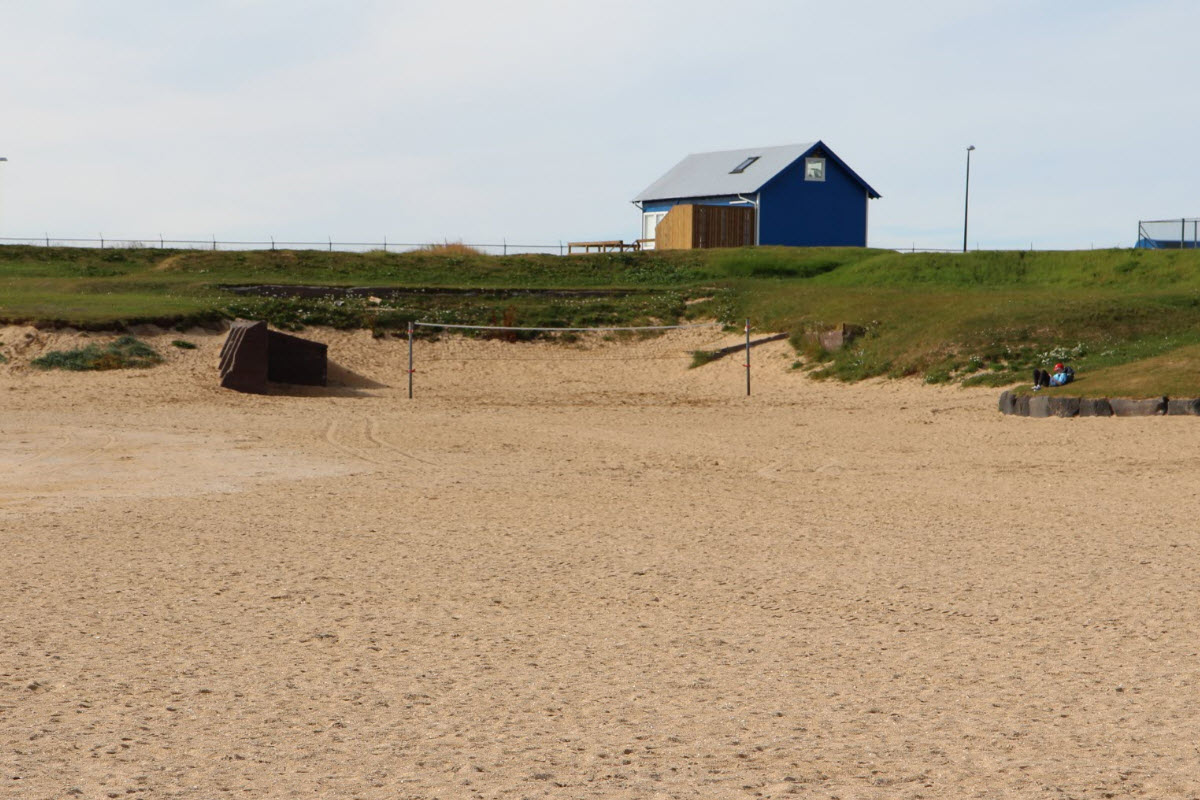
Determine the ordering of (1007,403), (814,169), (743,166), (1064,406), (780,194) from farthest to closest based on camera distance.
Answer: (743,166) → (814,169) → (780,194) → (1007,403) → (1064,406)

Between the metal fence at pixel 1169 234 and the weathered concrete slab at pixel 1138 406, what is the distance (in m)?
32.2

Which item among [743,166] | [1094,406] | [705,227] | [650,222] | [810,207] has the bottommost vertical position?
[1094,406]

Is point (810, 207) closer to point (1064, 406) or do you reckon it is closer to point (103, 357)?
point (103, 357)

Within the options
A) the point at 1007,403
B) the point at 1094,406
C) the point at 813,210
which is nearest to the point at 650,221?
the point at 813,210

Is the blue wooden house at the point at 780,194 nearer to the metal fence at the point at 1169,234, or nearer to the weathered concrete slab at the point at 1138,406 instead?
the metal fence at the point at 1169,234

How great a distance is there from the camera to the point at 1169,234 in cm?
5266

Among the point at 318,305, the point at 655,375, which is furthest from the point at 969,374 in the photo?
the point at 318,305

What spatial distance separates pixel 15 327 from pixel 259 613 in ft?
82.5

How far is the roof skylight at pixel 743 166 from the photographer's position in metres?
64.5

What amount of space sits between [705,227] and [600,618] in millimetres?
50014

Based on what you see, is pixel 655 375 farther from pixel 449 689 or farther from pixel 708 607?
pixel 449 689

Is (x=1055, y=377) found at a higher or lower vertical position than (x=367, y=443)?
higher

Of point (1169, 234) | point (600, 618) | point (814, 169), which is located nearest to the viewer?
point (600, 618)

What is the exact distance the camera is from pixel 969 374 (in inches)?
1102
